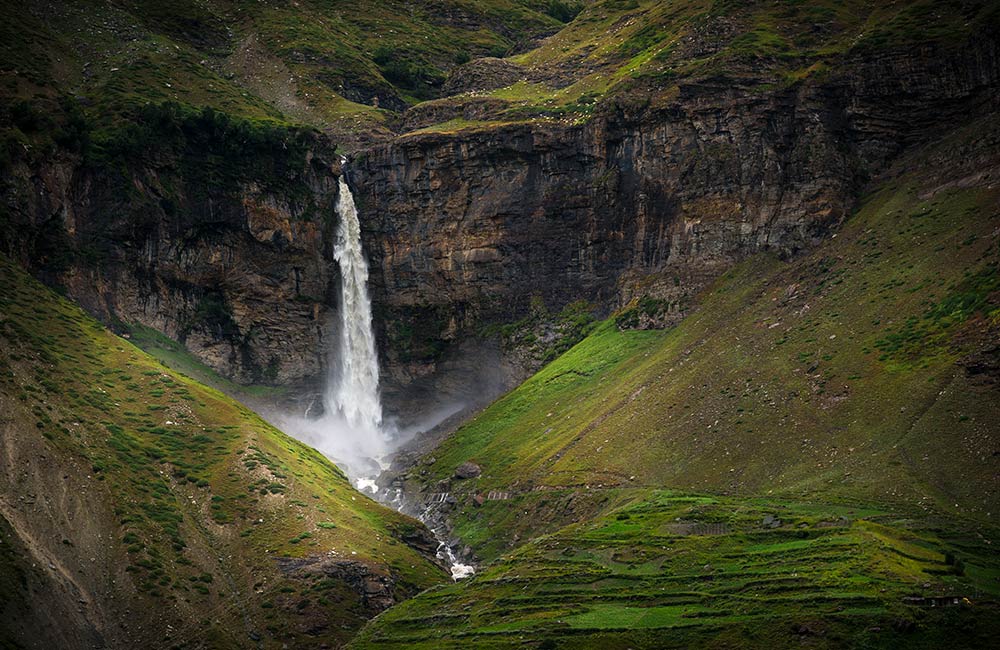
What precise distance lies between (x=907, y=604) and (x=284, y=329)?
96.6 meters

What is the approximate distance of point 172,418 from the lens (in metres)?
95.9

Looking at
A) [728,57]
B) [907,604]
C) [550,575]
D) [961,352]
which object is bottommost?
[550,575]

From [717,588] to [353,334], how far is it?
82883 millimetres

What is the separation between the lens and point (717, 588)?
219 ft

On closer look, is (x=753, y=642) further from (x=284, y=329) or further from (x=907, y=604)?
(x=284, y=329)

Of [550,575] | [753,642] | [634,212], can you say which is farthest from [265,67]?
[753,642]

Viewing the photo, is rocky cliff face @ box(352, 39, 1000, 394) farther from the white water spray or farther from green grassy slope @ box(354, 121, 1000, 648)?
green grassy slope @ box(354, 121, 1000, 648)

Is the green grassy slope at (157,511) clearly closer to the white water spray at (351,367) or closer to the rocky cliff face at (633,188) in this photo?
the white water spray at (351,367)

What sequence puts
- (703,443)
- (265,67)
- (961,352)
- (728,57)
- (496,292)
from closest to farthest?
(961,352) → (703,443) → (728,57) → (496,292) → (265,67)

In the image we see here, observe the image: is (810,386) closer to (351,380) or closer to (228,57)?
(351,380)

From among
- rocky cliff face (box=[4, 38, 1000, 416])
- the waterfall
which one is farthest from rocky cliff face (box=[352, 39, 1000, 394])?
the waterfall

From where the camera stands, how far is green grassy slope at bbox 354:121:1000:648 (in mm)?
62375

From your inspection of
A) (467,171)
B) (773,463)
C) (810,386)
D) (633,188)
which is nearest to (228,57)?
(467,171)

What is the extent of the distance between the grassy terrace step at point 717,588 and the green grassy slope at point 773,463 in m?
0.19
